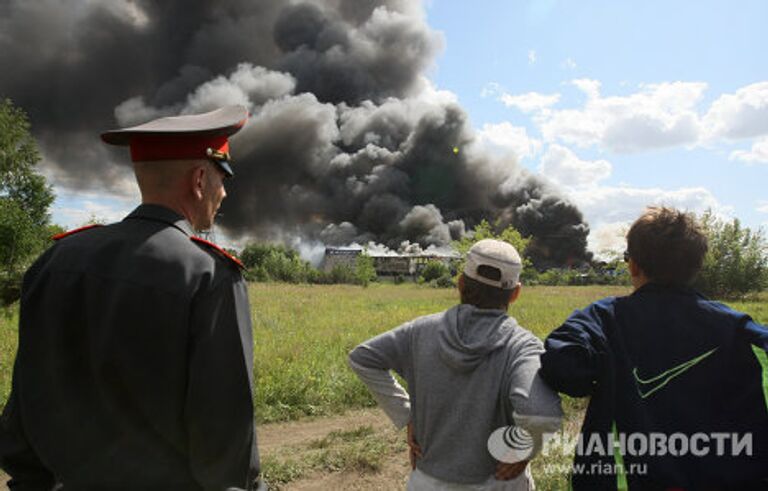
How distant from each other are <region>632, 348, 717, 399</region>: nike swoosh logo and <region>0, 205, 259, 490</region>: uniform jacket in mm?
1174

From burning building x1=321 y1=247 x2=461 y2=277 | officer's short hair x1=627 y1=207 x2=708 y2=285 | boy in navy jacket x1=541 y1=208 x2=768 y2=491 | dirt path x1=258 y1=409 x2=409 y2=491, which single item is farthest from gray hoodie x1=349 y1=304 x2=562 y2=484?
burning building x1=321 y1=247 x2=461 y2=277

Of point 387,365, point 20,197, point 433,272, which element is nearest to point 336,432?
point 387,365

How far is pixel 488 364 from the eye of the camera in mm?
1908

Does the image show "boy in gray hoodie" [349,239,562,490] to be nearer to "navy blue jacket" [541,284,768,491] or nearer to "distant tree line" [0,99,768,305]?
"navy blue jacket" [541,284,768,491]

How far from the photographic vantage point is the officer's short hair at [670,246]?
183 centimetres

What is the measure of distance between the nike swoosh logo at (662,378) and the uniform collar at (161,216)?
1.42m

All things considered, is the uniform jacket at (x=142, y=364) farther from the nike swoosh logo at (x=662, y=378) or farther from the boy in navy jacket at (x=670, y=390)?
the nike swoosh logo at (x=662, y=378)

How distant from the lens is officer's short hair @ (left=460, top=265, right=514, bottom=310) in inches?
77.6

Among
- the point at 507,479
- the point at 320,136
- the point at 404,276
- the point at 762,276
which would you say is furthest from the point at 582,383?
the point at 320,136

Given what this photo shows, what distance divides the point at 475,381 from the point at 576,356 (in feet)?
1.21

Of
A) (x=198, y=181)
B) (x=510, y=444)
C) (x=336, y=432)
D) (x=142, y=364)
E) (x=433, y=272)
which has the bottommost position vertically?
(x=336, y=432)

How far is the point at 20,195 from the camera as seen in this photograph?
2698 centimetres

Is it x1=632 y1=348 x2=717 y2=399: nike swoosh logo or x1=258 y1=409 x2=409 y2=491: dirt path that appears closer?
x1=632 y1=348 x2=717 y2=399: nike swoosh logo

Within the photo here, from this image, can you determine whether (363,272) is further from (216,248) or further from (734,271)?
(216,248)
